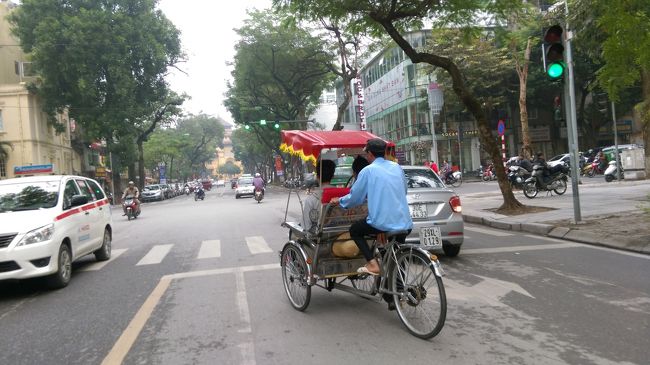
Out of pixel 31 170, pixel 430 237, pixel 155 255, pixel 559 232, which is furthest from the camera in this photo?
pixel 31 170

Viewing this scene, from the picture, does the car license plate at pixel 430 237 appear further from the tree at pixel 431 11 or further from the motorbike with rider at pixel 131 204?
Result: the motorbike with rider at pixel 131 204

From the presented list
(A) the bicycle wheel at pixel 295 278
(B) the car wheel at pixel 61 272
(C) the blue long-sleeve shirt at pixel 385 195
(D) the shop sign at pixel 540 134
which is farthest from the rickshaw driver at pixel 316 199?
(D) the shop sign at pixel 540 134

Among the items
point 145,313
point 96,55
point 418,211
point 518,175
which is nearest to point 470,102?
point 418,211

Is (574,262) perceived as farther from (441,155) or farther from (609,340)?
(441,155)

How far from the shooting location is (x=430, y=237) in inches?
214

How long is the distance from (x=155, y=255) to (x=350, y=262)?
5981 mm

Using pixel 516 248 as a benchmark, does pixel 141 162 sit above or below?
above

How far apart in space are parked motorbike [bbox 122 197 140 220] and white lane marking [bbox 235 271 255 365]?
1505cm

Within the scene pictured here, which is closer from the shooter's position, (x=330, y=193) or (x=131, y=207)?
(x=330, y=193)

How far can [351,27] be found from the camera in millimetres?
14609

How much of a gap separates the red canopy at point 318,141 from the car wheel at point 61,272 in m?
3.60

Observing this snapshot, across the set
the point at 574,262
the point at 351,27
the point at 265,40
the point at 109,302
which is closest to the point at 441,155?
the point at 265,40

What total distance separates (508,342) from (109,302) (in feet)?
15.0

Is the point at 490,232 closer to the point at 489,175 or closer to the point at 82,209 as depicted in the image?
the point at 82,209
